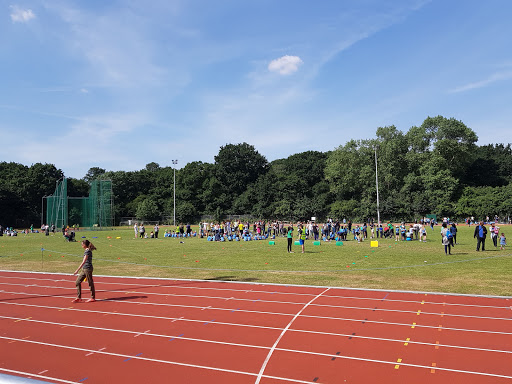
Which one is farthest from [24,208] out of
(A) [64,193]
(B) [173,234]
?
(B) [173,234]

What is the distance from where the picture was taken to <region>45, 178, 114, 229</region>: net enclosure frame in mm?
58156

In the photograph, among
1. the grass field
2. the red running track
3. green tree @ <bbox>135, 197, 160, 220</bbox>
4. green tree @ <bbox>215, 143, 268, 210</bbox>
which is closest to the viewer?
the red running track

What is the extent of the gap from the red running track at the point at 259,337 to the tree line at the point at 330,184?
4762 centimetres

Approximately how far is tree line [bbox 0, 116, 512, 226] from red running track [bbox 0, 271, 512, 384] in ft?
156

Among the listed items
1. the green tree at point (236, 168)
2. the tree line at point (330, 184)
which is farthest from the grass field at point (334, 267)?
the green tree at point (236, 168)

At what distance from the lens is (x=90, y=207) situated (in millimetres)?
61094

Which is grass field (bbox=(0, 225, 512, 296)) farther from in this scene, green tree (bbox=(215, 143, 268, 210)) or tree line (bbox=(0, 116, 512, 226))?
green tree (bbox=(215, 143, 268, 210))

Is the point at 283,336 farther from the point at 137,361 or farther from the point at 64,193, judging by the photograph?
the point at 64,193

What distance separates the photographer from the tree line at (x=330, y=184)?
64.1m

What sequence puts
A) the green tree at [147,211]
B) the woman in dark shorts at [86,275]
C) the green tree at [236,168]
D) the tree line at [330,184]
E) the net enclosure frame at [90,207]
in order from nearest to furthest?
the woman in dark shorts at [86,275] < the net enclosure frame at [90,207] < the tree line at [330,184] < the green tree at [147,211] < the green tree at [236,168]

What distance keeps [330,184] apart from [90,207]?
146 feet

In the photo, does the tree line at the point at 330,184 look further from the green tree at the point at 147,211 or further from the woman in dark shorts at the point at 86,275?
the woman in dark shorts at the point at 86,275

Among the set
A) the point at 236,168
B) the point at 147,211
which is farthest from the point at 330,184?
the point at 147,211

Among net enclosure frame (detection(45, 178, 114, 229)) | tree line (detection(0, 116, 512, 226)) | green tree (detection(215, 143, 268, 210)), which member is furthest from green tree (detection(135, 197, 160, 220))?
net enclosure frame (detection(45, 178, 114, 229))
